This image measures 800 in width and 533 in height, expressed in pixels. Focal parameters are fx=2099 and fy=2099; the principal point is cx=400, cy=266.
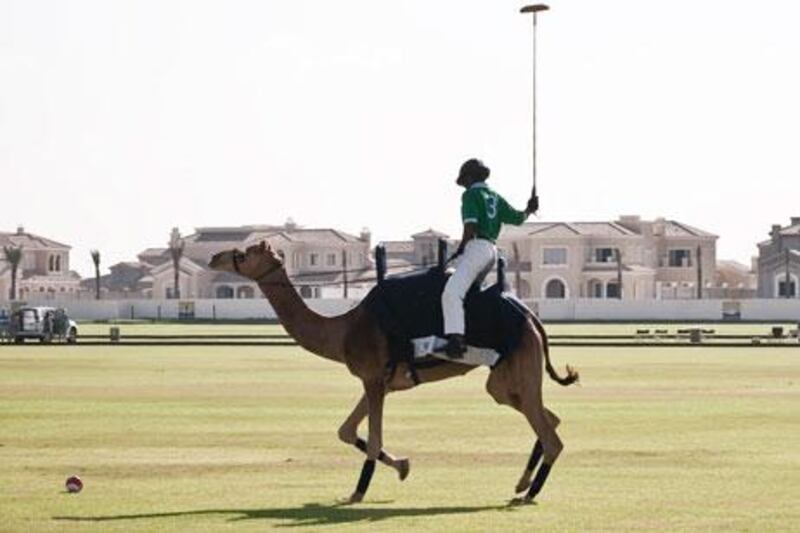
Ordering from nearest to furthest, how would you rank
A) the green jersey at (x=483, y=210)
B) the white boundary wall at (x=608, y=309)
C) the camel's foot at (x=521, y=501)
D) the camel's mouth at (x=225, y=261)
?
1. the camel's foot at (x=521, y=501)
2. the green jersey at (x=483, y=210)
3. the camel's mouth at (x=225, y=261)
4. the white boundary wall at (x=608, y=309)

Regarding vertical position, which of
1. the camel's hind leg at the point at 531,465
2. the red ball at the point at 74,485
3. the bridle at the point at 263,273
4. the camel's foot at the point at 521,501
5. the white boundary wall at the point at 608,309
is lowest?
the camel's foot at the point at 521,501

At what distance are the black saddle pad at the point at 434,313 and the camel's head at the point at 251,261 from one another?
1335mm

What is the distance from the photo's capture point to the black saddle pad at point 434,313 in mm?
21531

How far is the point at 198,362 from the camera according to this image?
67.6 meters

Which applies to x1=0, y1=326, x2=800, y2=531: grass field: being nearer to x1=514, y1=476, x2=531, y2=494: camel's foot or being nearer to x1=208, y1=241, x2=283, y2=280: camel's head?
x1=514, y1=476, x2=531, y2=494: camel's foot

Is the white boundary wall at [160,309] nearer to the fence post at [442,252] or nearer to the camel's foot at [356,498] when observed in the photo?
the fence post at [442,252]

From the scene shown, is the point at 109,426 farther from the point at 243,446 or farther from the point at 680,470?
the point at 680,470

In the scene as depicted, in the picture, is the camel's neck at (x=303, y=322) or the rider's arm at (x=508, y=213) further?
the camel's neck at (x=303, y=322)

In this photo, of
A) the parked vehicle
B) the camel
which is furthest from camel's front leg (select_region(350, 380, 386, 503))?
the parked vehicle

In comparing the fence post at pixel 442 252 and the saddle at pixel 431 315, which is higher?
the fence post at pixel 442 252

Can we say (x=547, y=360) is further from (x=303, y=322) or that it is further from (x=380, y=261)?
(x=303, y=322)

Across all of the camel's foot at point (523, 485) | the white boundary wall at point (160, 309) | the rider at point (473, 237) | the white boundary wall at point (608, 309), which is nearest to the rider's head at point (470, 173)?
the rider at point (473, 237)

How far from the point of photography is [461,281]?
21312 mm

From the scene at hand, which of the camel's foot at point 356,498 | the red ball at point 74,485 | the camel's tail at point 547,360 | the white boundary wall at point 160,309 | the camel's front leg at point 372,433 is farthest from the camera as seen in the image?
the white boundary wall at point 160,309
